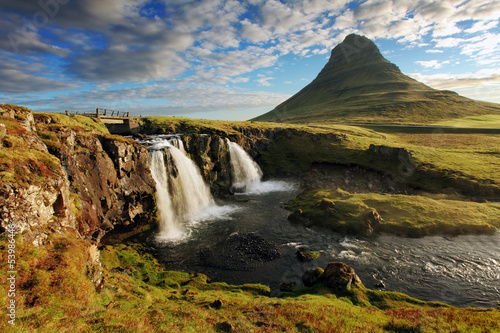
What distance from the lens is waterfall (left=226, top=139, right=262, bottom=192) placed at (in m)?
49.9

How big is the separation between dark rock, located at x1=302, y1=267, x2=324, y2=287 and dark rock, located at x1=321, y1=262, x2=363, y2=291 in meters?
0.63

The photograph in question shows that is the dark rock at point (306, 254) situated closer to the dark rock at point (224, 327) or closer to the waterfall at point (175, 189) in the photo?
the dark rock at point (224, 327)

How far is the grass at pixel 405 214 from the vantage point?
88.8ft

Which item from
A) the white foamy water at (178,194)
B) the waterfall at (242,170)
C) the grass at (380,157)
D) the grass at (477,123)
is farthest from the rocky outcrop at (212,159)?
the grass at (477,123)

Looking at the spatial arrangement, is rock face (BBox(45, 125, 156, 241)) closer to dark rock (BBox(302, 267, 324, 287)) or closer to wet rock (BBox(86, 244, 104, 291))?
wet rock (BBox(86, 244, 104, 291))

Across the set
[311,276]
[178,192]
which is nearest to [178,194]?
[178,192]

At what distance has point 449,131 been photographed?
83.8m

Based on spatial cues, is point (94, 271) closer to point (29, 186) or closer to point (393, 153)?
point (29, 186)

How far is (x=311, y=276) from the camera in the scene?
1964cm

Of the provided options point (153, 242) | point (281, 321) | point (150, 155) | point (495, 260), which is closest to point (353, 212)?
point (495, 260)

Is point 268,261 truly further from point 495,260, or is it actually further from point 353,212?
point 495,260

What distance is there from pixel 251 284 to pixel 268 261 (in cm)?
402

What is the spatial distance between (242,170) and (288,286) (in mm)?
34044

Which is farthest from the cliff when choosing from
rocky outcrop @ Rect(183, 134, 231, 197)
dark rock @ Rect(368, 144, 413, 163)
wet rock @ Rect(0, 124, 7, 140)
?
dark rock @ Rect(368, 144, 413, 163)
